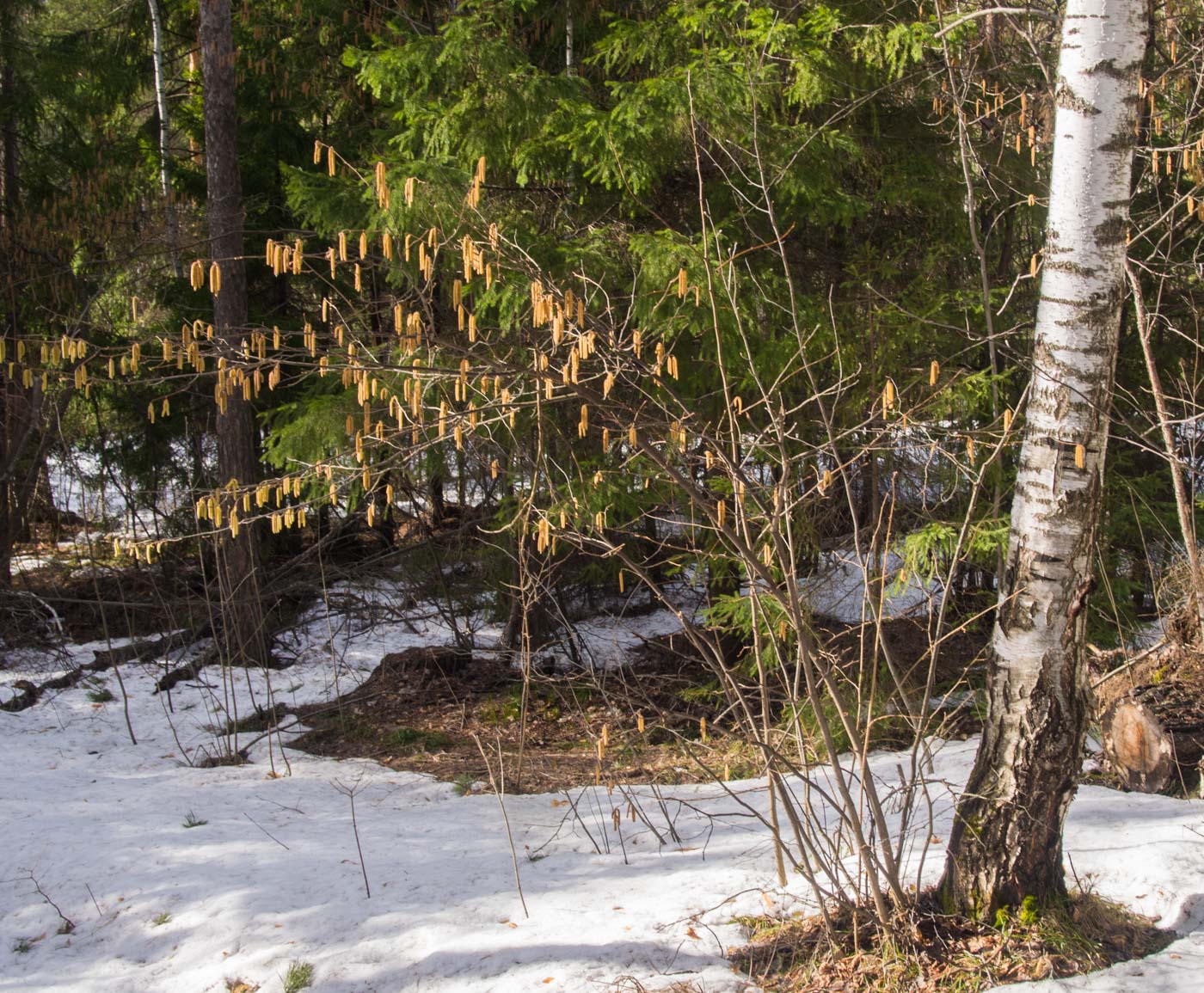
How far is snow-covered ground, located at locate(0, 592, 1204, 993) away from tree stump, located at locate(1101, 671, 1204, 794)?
1.47 ft

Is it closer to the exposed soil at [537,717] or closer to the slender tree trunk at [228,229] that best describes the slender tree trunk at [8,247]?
the slender tree trunk at [228,229]

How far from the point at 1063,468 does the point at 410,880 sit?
10.9 ft

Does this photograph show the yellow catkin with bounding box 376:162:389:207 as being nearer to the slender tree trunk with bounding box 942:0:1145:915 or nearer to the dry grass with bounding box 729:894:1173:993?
the slender tree trunk with bounding box 942:0:1145:915

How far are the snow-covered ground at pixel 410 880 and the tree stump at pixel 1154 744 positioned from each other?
1.47 feet

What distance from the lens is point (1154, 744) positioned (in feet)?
18.1

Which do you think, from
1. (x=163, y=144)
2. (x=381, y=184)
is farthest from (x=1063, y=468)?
(x=163, y=144)

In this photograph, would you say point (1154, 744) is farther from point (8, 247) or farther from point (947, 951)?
point (8, 247)

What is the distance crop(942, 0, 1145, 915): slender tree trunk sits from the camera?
3.38m

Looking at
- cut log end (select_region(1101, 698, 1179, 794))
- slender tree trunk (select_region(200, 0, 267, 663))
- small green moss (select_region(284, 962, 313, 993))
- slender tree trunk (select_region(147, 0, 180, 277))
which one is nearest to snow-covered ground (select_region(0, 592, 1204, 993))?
small green moss (select_region(284, 962, 313, 993))

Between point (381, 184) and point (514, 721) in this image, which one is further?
Answer: point (514, 721)

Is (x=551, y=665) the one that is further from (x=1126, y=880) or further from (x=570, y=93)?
(x=1126, y=880)

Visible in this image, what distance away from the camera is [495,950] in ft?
13.2

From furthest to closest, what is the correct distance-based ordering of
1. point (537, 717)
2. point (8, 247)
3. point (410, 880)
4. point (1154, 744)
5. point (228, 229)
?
point (8, 247), point (228, 229), point (537, 717), point (1154, 744), point (410, 880)

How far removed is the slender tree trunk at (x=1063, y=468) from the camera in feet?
11.1
